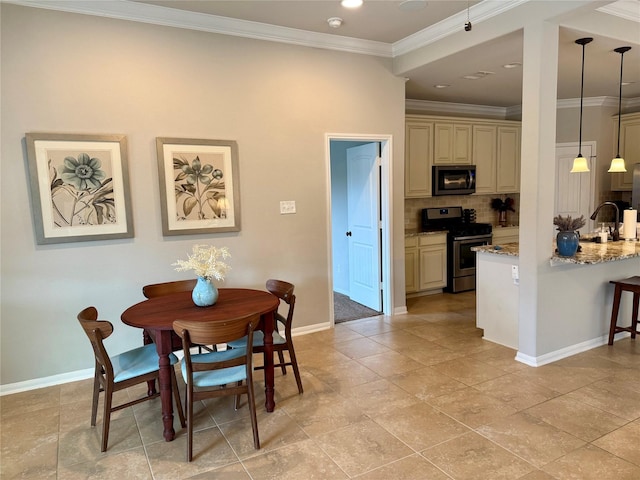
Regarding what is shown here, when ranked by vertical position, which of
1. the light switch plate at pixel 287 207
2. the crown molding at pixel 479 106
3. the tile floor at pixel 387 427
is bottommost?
the tile floor at pixel 387 427

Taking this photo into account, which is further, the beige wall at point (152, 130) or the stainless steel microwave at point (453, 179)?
the stainless steel microwave at point (453, 179)

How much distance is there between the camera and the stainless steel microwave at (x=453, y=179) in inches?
237

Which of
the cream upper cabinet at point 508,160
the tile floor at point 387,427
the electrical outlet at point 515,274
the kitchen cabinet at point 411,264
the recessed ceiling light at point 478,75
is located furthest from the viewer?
the cream upper cabinet at point 508,160

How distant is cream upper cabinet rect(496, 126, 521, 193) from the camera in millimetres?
6590

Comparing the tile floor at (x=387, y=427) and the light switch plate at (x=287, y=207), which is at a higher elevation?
the light switch plate at (x=287, y=207)

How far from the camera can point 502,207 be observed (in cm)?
707

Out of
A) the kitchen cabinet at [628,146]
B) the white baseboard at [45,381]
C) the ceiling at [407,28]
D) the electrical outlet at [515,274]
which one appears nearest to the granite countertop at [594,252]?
the electrical outlet at [515,274]

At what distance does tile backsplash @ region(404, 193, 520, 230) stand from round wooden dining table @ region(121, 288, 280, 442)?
3582mm

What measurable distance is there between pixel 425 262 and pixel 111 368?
168 inches

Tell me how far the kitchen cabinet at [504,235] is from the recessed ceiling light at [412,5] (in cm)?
372

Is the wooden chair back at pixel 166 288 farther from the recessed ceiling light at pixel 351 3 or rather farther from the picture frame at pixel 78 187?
the recessed ceiling light at pixel 351 3

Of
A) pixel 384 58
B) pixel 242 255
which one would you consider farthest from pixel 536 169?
pixel 242 255

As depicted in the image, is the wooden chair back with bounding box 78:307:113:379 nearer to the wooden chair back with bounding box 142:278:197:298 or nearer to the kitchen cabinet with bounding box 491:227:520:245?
the wooden chair back with bounding box 142:278:197:298

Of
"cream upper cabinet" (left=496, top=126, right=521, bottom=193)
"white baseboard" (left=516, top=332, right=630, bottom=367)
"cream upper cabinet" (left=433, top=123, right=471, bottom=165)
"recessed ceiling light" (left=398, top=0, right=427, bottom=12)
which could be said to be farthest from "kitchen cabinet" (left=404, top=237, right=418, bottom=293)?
"recessed ceiling light" (left=398, top=0, right=427, bottom=12)
